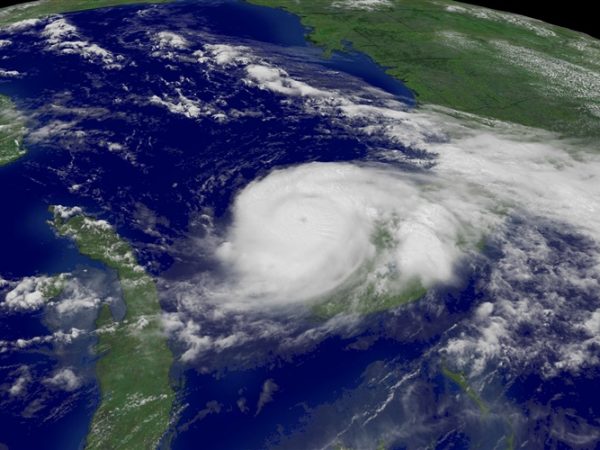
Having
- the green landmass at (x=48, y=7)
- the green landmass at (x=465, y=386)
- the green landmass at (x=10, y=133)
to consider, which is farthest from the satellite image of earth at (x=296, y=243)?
the green landmass at (x=48, y=7)

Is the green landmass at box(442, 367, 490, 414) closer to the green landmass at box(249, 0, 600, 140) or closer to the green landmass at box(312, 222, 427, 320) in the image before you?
the green landmass at box(312, 222, 427, 320)

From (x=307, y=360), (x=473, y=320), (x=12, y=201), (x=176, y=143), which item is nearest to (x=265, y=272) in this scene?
(x=307, y=360)

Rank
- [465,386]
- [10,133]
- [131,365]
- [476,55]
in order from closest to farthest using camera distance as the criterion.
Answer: [465,386] < [131,365] < [10,133] < [476,55]

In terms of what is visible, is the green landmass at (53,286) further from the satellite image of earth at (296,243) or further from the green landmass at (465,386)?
the green landmass at (465,386)

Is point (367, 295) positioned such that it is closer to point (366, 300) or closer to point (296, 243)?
point (366, 300)

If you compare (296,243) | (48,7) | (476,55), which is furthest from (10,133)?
(476,55)

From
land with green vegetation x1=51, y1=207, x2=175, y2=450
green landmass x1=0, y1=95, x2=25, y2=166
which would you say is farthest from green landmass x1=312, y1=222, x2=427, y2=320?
green landmass x1=0, y1=95, x2=25, y2=166
